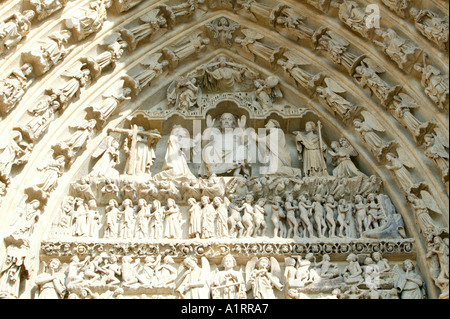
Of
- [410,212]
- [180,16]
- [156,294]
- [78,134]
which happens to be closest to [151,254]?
[156,294]

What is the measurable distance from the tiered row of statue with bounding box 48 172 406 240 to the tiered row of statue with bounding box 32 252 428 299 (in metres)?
0.32

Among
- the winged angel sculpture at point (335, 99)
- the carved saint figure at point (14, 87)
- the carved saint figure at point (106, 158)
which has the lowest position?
the carved saint figure at point (106, 158)

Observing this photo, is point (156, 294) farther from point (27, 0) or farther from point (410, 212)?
point (27, 0)

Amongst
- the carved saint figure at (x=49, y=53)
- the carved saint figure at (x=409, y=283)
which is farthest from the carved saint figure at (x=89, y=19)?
the carved saint figure at (x=409, y=283)

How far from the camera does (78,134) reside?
8.06 m

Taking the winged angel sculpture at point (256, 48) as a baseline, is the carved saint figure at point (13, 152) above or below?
below

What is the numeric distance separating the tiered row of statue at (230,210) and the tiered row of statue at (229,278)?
0.32 m

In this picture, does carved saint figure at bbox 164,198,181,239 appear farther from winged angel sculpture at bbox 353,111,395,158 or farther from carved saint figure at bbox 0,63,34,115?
winged angel sculpture at bbox 353,111,395,158

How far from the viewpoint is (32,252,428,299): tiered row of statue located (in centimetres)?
707

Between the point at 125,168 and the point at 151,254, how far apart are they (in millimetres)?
1324

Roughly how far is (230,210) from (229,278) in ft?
2.88

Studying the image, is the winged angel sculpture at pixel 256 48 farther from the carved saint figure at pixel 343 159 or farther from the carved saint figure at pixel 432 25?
the carved saint figure at pixel 432 25

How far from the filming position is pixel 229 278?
7.27m

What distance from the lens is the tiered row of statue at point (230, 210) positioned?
24.9 feet
